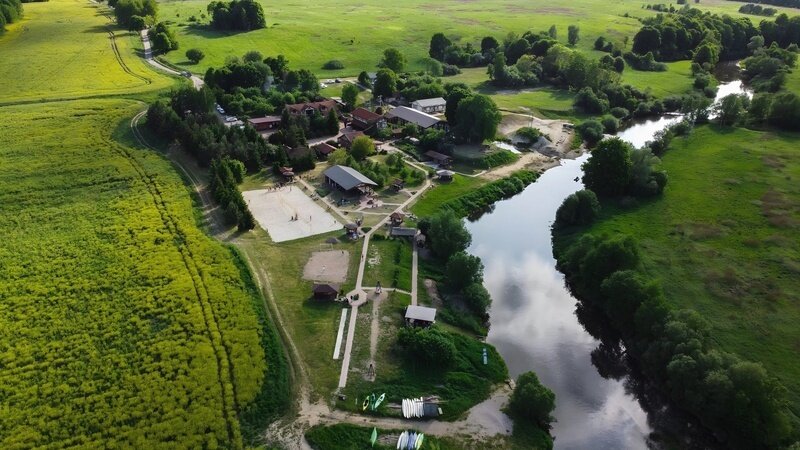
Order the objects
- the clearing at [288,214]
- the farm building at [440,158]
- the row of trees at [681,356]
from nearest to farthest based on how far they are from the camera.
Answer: the row of trees at [681,356] < the clearing at [288,214] < the farm building at [440,158]

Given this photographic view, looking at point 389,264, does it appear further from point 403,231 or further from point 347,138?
point 347,138

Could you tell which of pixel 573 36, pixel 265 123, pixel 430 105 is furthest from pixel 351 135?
pixel 573 36

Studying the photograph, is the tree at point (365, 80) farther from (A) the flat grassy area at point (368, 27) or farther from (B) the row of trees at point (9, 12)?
(B) the row of trees at point (9, 12)

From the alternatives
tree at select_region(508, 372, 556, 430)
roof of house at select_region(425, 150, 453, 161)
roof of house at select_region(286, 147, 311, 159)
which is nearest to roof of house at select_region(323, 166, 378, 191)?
roof of house at select_region(286, 147, 311, 159)

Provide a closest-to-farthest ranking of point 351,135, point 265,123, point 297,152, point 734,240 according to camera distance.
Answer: point 734,240
point 297,152
point 351,135
point 265,123

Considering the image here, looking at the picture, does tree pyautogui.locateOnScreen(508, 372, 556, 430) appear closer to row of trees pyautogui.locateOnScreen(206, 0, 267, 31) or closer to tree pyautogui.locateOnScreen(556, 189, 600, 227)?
tree pyautogui.locateOnScreen(556, 189, 600, 227)

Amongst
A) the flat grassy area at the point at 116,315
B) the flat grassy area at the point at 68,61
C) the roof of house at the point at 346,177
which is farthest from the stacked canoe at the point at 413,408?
the flat grassy area at the point at 68,61

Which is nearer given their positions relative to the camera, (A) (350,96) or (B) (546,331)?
(B) (546,331)
